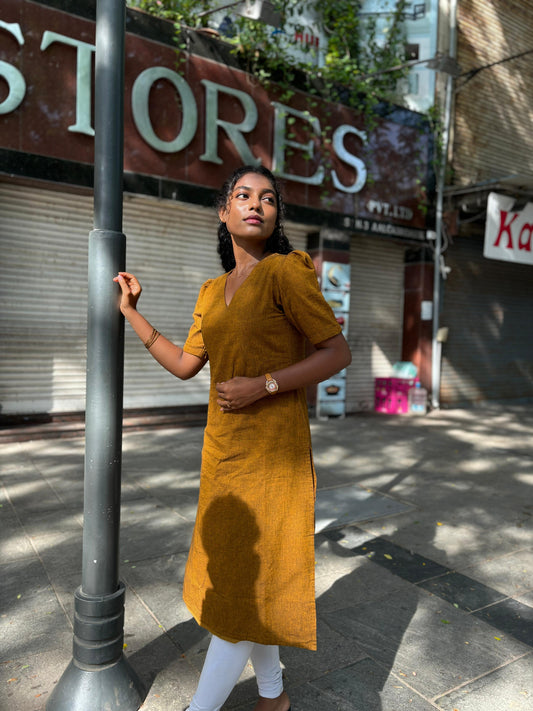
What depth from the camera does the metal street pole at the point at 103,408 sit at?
2.05 metres

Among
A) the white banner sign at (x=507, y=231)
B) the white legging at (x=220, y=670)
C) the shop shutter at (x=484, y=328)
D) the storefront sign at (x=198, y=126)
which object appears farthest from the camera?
the shop shutter at (x=484, y=328)

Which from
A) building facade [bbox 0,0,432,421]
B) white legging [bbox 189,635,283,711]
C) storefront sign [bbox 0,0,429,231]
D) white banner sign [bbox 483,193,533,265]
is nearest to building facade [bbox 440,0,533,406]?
white banner sign [bbox 483,193,533,265]

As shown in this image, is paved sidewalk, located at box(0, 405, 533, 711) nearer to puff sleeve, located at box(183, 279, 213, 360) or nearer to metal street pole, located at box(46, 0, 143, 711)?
metal street pole, located at box(46, 0, 143, 711)

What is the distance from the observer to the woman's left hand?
180 centimetres

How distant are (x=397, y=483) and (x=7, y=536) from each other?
359 cm

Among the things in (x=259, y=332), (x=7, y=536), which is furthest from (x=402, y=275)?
(x=259, y=332)

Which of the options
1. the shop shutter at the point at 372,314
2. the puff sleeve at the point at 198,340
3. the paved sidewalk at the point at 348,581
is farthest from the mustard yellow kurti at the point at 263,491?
the shop shutter at the point at 372,314

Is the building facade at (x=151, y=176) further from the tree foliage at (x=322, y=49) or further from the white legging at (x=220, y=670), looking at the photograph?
the white legging at (x=220, y=670)

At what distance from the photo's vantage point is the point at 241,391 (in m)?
1.80

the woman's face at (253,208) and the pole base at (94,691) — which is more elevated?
the woman's face at (253,208)

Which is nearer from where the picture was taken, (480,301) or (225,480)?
(225,480)

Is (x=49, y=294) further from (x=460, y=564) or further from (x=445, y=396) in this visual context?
(x=445, y=396)

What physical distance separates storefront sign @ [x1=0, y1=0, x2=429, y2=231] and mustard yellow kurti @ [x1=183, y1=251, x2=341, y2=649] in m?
5.91

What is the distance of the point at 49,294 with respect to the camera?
729 cm
